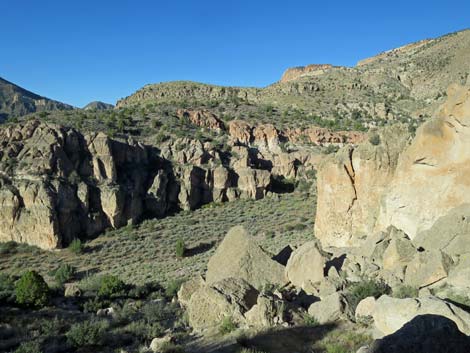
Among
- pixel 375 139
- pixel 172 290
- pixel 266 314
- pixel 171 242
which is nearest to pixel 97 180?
pixel 171 242

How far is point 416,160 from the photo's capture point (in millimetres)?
14844

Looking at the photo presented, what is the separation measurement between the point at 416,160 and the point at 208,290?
31.7 ft

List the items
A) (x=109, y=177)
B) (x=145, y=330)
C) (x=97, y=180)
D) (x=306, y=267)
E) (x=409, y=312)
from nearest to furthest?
(x=409, y=312) < (x=145, y=330) < (x=306, y=267) < (x=97, y=180) < (x=109, y=177)

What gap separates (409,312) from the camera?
7.27m

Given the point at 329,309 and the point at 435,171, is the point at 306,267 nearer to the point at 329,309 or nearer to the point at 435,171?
the point at 329,309

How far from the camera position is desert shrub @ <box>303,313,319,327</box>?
9.56 meters

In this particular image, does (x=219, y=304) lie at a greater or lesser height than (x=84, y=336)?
greater

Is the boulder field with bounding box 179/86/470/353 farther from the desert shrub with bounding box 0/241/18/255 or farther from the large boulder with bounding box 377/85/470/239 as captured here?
the desert shrub with bounding box 0/241/18/255

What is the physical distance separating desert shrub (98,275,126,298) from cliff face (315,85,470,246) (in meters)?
10.8

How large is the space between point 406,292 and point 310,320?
9.97 ft

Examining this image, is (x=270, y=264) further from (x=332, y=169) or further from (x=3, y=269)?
(x=3, y=269)

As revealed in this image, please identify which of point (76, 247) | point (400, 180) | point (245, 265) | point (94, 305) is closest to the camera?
point (245, 265)

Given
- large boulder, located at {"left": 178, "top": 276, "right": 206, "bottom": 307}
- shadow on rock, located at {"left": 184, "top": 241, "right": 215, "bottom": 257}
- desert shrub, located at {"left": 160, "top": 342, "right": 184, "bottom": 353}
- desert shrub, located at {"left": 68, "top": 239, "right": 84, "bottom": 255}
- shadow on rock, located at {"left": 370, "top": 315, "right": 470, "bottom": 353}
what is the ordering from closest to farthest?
shadow on rock, located at {"left": 370, "top": 315, "right": 470, "bottom": 353} → desert shrub, located at {"left": 160, "top": 342, "right": 184, "bottom": 353} → large boulder, located at {"left": 178, "top": 276, "right": 206, "bottom": 307} → shadow on rock, located at {"left": 184, "top": 241, "right": 215, "bottom": 257} → desert shrub, located at {"left": 68, "top": 239, "right": 84, "bottom": 255}

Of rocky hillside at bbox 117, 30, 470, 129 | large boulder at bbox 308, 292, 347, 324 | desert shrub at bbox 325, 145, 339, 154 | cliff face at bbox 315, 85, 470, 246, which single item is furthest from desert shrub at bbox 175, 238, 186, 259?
rocky hillside at bbox 117, 30, 470, 129
